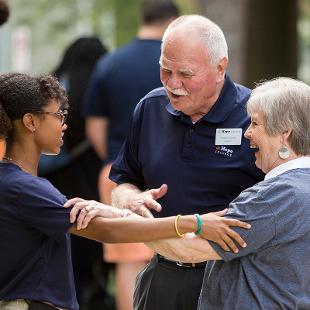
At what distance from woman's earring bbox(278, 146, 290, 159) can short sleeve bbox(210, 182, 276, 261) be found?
13 centimetres

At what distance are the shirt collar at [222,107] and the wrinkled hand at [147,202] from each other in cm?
41

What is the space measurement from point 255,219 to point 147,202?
0.57 metres

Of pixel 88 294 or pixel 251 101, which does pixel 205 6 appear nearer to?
pixel 88 294

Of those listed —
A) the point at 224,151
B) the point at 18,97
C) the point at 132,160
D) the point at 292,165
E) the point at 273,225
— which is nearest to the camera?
the point at 273,225

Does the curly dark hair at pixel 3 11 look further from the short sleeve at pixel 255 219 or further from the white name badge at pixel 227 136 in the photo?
the short sleeve at pixel 255 219

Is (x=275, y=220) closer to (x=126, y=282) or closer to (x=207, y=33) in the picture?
(x=207, y=33)

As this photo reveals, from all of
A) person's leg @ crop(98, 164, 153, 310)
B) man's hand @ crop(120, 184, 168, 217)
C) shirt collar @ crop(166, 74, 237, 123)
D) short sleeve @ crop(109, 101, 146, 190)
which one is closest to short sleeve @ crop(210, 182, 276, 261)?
man's hand @ crop(120, 184, 168, 217)

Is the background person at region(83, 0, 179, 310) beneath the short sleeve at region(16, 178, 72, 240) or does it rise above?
beneath

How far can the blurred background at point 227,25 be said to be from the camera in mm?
9289

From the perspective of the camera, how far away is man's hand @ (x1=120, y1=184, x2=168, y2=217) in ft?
12.8

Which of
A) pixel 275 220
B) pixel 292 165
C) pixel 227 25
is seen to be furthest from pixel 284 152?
pixel 227 25

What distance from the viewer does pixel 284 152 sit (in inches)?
143

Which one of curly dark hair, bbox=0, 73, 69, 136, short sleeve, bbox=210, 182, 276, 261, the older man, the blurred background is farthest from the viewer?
the blurred background

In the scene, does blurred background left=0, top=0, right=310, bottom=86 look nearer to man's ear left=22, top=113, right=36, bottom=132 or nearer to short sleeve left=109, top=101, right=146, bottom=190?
short sleeve left=109, top=101, right=146, bottom=190
